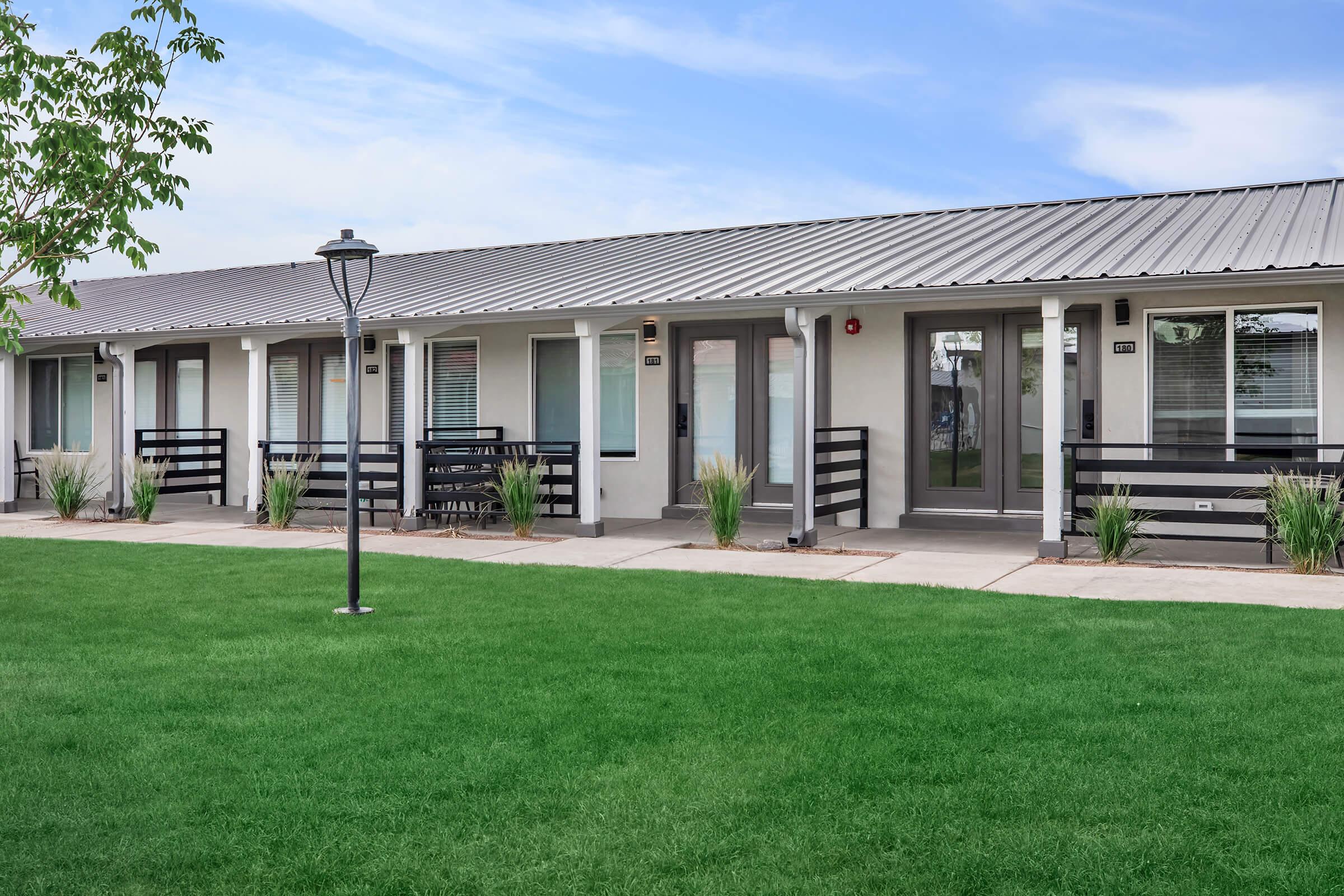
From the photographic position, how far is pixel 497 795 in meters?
3.52

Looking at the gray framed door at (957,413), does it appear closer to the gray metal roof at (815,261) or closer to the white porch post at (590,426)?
the gray metal roof at (815,261)

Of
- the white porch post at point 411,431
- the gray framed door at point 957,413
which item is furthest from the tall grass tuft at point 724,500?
the white porch post at point 411,431

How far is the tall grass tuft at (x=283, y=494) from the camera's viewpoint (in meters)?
11.6

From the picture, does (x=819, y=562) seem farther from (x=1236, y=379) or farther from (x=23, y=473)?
(x=23, y=473)

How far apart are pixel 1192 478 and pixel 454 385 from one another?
313 inches

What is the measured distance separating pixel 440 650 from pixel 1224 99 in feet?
53.1

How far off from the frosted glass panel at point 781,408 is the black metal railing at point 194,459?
7.08 m

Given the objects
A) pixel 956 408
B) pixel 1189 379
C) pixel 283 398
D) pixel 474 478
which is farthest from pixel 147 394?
pixel 1189 379

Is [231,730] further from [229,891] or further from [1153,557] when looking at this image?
[1153,557]

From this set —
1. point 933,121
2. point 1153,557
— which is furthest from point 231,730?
point 933,121

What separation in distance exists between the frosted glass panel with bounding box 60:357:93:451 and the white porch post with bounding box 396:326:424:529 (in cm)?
637

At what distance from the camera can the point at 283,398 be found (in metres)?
14.3

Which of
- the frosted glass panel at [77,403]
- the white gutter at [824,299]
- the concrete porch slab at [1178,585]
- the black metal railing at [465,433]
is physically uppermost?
the white gutter at [824,299]

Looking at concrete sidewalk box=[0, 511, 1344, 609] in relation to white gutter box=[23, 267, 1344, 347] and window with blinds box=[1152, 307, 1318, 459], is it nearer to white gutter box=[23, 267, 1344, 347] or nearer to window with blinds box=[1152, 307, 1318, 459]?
window with blinds box=[1152, 307, 1318, 459]
